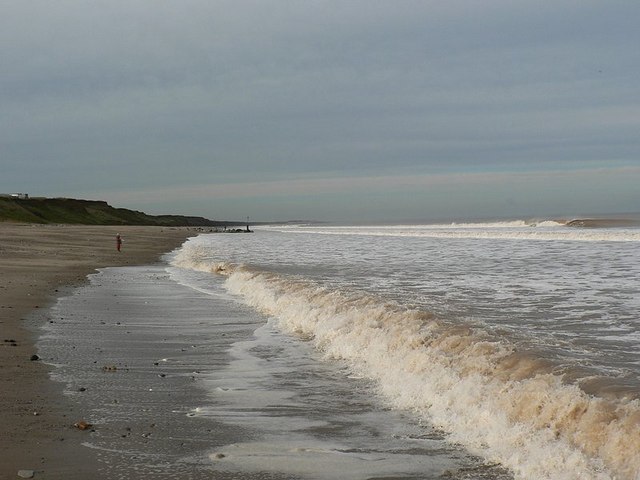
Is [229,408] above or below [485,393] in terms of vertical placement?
below

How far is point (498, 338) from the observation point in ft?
37.0

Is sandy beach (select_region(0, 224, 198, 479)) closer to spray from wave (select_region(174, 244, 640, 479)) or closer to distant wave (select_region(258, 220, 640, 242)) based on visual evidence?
spray from wave (select_region(174, 244, 640, 479))

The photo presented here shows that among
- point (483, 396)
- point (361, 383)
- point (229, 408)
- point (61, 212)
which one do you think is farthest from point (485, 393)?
point (61, 212)

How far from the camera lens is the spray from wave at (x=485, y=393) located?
6.49 meters

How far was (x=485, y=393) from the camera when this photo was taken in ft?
27.6

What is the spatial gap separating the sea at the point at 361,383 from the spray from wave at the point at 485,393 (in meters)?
0.02

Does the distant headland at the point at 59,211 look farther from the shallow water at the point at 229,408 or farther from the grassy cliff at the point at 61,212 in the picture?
the shallow water at the point at 229,408

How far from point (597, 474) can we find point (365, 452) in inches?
84.3

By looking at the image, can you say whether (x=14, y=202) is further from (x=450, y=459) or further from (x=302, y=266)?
(x=450, y=459)

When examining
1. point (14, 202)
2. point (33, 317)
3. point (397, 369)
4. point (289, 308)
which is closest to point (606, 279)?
point (289, 308)

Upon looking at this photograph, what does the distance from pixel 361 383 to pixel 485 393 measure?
7.67 ft

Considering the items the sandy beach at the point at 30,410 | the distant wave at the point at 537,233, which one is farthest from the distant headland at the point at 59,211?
the sandy beach at the point at 30,410

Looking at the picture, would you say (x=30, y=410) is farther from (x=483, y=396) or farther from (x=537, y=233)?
(x=537, y=233)

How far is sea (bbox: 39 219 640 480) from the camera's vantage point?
678 centimetres
